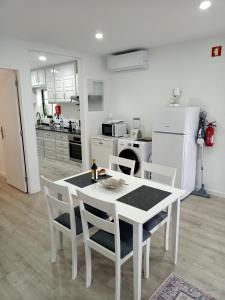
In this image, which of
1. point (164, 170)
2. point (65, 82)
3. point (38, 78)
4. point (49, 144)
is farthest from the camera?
point (38, 78)

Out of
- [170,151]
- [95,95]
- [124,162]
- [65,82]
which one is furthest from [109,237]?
[65,82]

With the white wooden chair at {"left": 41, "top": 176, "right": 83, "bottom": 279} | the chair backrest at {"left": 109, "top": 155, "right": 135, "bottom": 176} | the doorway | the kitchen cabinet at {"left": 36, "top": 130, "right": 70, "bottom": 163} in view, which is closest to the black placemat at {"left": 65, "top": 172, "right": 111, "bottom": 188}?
the white wooden chair at {"left": 41, "top": 176, "right": 83, "bottom": 279}

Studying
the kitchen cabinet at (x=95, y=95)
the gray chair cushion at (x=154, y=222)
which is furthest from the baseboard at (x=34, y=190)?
the gray chair cushion at (x=154, y=222)

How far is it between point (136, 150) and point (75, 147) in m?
1.85

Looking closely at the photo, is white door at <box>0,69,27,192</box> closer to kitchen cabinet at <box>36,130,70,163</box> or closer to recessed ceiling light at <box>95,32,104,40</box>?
recessed ceiling light at <box>95,32,104,40</box>

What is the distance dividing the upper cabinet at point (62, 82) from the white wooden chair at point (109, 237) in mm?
4152

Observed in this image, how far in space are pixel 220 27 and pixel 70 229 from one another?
10.5 ft

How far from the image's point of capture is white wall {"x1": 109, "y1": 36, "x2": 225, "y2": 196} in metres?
3.41

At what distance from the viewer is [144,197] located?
1.89m

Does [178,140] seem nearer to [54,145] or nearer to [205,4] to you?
[205,4]

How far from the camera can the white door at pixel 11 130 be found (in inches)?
140

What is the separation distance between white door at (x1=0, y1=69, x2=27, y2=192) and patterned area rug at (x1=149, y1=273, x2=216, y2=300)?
2.85 meters

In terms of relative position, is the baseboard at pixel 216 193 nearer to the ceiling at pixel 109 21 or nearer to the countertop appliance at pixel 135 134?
the countertop appliance at pixel 135 134

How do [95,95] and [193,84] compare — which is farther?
[95,95]
